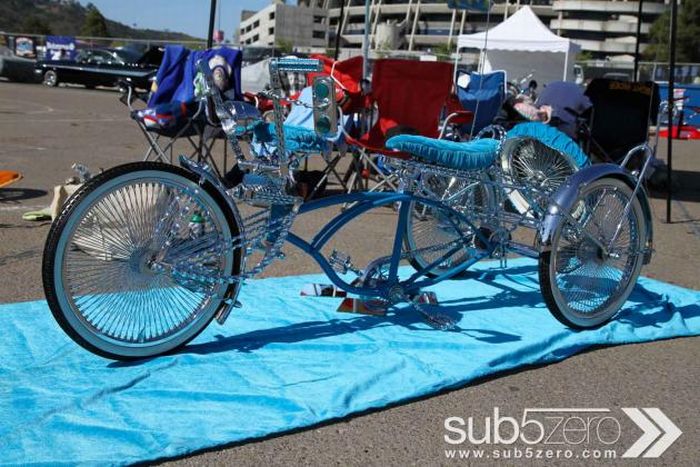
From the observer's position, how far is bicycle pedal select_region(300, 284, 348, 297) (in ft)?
13.2

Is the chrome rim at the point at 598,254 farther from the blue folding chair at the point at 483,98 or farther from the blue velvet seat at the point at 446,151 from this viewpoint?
the blue folding chair at the point at 483,98

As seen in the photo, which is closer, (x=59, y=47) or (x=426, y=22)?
(x=59, y=47)

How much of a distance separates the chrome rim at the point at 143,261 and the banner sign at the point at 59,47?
3297cm

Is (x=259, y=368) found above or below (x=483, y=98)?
below

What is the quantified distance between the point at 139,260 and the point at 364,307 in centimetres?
139

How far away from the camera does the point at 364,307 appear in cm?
409

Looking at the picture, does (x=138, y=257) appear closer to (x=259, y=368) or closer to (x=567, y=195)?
(x=259, y=368)

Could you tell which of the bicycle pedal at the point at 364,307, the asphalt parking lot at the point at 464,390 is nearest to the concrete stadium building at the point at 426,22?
the asphalt parking lot at the point at 464,390

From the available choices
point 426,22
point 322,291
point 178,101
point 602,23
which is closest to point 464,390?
point 322,291

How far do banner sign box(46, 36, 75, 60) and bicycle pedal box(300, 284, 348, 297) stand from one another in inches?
1280

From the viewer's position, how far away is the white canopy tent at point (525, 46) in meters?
17.9

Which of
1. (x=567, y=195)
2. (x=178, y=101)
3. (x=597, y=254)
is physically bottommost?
(x=597, y=254)

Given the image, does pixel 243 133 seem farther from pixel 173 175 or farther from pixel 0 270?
pixel 0 270

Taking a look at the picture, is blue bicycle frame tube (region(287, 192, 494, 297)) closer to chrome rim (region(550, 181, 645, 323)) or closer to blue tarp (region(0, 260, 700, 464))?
blue tarp (region(0, 260, 700, 464))
